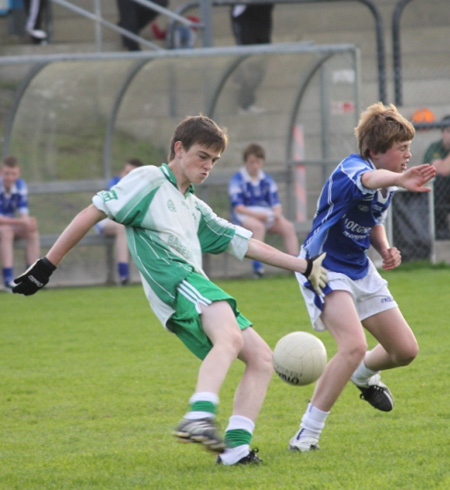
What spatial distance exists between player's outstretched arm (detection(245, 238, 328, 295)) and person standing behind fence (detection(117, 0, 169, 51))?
1226 centimetres

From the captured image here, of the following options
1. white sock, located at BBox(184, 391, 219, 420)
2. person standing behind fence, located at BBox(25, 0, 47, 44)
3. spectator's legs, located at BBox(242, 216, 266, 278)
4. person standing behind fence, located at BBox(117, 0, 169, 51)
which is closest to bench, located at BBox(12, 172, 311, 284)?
spectator's legs, located at BBox(242, 216, 266, 278)

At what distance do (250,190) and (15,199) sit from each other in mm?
3073

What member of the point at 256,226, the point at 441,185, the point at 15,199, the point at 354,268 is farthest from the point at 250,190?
the point at 354,268

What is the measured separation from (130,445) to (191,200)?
1.39 m

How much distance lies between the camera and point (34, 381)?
7.18m

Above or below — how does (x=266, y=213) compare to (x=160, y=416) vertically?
below

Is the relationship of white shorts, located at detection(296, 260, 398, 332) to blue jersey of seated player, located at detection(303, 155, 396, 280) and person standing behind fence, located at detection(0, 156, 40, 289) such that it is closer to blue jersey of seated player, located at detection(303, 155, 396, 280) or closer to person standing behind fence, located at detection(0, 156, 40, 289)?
blue jersey of seated player, located at detection(303, 155, 396, 280)

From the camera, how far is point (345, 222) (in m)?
5.05

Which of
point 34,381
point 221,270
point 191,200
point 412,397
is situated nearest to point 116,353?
point 34,381

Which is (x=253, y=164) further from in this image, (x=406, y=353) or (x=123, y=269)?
(x=406, y=353)

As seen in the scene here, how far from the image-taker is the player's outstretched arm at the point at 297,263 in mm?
4637

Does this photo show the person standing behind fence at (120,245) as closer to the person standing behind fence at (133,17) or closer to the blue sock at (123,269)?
the blue sock at (123,269)

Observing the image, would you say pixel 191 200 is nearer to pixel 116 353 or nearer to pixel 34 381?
pixel 34 381

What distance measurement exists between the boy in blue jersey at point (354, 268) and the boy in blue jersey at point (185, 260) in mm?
321
